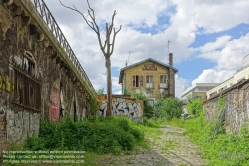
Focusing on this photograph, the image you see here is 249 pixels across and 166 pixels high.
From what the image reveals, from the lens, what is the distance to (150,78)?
41.1 metres

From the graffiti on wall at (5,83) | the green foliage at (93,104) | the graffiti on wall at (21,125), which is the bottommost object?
the graffiti on wall at (21,125)

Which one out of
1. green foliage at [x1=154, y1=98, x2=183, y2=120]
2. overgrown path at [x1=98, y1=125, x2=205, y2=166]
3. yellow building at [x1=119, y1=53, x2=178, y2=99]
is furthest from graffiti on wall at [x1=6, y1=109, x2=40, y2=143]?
yellow building at [x1=119, y1=53, x2=178, y2=99]

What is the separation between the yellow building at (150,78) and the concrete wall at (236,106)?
26.9 meters

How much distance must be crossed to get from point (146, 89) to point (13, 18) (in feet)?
107

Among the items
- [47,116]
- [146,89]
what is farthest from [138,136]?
[146,89]

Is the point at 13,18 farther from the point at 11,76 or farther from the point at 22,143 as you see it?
the point at 22,143

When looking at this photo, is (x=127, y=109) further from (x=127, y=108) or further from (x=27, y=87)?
(x=27, y=87)

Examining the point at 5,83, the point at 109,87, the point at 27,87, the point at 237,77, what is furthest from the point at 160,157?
the point at 237,77

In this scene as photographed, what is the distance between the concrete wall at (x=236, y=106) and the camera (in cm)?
1053

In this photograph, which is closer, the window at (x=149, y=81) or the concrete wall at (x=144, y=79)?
the concrete wall at (x=144, y=79)

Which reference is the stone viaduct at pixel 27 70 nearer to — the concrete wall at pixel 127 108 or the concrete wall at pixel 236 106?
the concrete wall at pixel 236 106

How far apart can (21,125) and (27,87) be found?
123 centimetres

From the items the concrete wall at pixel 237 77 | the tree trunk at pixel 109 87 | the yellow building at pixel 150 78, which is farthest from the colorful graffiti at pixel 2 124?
the yellow building at pixel 150 78

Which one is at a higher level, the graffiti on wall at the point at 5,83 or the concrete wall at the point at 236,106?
the graffiti on wall at the point at 5,83
